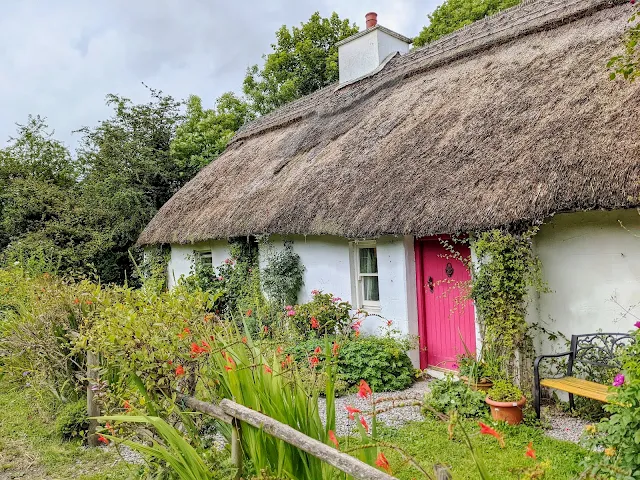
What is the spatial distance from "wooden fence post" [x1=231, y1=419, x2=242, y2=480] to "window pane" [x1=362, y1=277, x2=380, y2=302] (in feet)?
16.2

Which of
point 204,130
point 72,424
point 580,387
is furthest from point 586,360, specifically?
point 204,130

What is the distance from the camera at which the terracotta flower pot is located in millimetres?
4441

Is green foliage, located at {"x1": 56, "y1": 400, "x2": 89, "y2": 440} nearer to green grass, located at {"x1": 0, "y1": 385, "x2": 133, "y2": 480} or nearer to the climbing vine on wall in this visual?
green grass, located at {"x1": 0, "y1": 385, "x2": 133, "y2": 480}

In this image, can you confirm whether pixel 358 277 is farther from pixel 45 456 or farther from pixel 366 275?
pixel 45 456

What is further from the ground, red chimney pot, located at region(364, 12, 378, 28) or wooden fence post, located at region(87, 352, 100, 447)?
red chimney pot, located at region(364, 12, 378, 28)

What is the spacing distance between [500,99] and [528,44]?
1509 mm

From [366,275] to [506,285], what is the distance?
9.56 feet

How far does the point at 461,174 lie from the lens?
18.7 feet

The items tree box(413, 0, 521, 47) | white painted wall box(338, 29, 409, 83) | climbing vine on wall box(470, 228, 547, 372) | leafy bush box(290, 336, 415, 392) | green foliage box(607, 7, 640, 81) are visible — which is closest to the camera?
green foliage box(607, 7, 640, 81)

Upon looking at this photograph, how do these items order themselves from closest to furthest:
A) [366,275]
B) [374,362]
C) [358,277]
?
[374,362]
[366,275]
[358,277]

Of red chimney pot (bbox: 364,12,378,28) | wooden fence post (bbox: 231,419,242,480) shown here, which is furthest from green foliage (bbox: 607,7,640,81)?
red chimney pot (bbox: 364,12,378,28)

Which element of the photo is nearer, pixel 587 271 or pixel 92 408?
pixel 92 408

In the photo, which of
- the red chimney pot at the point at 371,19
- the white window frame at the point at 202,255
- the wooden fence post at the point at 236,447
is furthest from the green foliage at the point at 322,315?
the red chimney pot at the point at 371,19

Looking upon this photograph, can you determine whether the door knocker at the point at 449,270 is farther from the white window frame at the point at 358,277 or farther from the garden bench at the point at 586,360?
the garden bench at the point at 586,360
